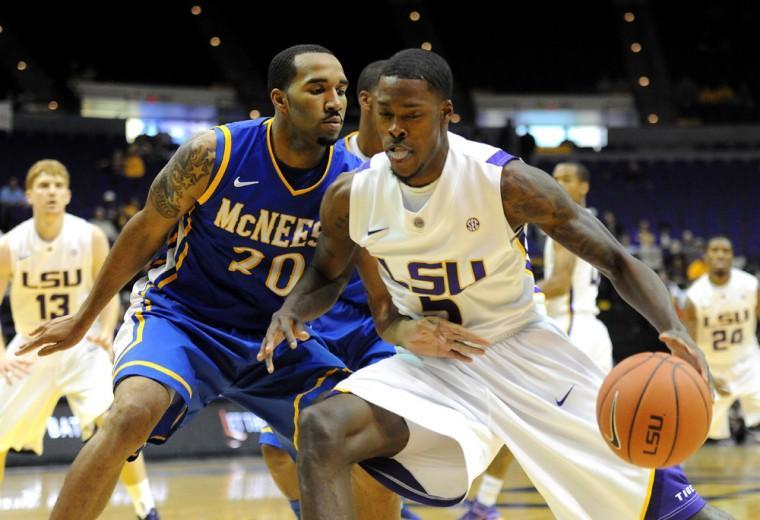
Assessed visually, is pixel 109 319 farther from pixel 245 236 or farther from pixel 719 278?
pixel 719 278

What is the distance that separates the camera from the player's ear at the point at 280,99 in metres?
3.91

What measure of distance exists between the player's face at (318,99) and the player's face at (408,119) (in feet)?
1.95

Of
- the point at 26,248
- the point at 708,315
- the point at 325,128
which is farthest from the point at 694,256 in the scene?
the point at 325,128

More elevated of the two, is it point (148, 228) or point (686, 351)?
point (148, 228)

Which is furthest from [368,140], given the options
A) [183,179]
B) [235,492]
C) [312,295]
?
[235,492]

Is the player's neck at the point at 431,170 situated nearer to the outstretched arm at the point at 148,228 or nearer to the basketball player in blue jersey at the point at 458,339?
the basketball player in blue jersey at the point at 458,339

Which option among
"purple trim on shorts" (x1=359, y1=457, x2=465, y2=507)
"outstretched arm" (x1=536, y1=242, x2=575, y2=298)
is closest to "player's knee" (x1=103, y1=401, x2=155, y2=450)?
"purple trim on shorts" (x1=359, y1=457, x2=465, y2=507)

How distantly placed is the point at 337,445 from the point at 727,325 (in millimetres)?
6955

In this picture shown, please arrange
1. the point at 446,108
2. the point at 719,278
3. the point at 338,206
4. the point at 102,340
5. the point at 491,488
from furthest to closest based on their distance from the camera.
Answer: the point at 719,278 → the point at 102,340 → the point at 491,488 → the point at 338,206 → the point at 446,108

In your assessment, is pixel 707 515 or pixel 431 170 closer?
pixel 707 515

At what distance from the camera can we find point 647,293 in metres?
3.12

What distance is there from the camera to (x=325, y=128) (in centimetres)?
380

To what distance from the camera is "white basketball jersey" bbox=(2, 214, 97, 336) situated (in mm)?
6402

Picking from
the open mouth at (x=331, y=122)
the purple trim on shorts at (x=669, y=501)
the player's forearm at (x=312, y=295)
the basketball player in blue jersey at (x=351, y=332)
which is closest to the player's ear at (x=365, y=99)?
the basketball player in blue jersey at (x=351, y=332)
